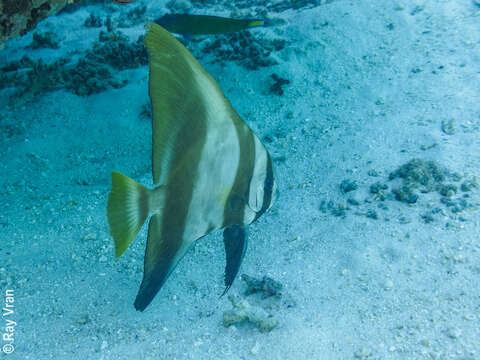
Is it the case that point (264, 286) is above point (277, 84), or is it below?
below

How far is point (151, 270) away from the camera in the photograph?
1467 millimetres

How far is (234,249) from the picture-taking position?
1.71 metres

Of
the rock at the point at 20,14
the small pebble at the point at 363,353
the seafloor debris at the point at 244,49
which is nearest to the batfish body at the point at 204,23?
the seafloor debris at the point at 244,49

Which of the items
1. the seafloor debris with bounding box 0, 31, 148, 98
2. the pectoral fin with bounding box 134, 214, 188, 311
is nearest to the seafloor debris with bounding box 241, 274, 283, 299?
the pectoral fin with bounding box 134, 214, 188, 311

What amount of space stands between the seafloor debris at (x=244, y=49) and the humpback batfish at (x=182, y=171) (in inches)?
145

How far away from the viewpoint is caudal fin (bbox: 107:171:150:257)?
1.32 meters

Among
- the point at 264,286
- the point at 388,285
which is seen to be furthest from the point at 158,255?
the point at 388,285

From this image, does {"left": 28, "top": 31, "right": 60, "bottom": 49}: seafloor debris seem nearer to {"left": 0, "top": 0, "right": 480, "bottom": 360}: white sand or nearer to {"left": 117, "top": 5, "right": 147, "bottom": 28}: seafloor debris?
{"left": 117, "top": 5, "right": 147, "bottom": 28}: seafloor debris

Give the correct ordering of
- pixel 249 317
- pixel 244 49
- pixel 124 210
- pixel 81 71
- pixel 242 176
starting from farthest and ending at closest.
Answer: pixel 244 49, pixel 81 71, pixel 249 317, pixel 242 176, pixel 124 210

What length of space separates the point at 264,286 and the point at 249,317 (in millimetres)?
253

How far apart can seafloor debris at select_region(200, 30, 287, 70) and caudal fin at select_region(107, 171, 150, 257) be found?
3.95 meters

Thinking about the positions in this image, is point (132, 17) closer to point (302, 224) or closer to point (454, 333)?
point (302, 224)

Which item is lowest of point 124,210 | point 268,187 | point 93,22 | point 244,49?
point 93,22

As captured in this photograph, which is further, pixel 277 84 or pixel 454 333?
pixel 277 84
